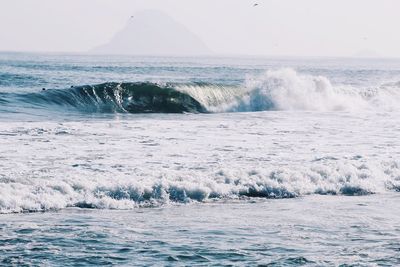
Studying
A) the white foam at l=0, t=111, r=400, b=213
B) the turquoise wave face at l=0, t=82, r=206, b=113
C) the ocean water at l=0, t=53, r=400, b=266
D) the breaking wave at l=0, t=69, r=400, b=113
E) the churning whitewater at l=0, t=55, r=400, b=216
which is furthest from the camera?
the breaking wave at l=0, t=69, r=400, b=113

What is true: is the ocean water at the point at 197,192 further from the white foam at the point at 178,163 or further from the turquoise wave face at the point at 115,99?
the turquoise wave face at the point at 115,99

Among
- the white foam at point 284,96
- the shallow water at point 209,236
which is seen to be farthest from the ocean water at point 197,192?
the white foam at point 284,96

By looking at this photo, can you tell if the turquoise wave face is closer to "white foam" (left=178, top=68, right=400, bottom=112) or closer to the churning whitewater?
the churning whitewater

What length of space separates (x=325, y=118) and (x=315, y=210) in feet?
58.1

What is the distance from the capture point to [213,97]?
38.3m

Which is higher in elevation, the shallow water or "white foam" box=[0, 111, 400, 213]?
"white foam" box=[0, 111, 400, 213]

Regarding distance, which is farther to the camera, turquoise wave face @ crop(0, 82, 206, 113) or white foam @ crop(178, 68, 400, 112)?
white foam @ crop(178, 68, 400, 112)

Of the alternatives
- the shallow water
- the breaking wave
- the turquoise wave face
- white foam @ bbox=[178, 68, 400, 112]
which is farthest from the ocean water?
white foam @ bbox=[178, 68, 400, 112]

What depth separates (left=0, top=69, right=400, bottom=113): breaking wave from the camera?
3272 cm

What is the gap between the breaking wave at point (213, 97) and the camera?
107 ft

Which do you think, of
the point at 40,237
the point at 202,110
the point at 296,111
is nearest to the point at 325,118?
the point at 296,111

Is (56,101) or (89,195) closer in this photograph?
(89,195)

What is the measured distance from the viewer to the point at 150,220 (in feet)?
35.1

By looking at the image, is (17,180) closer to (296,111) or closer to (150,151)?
(150,151)
